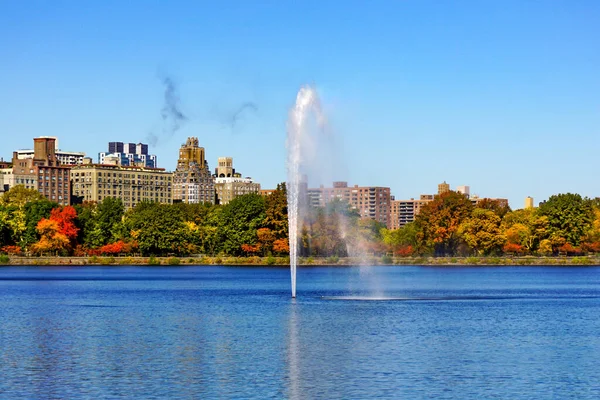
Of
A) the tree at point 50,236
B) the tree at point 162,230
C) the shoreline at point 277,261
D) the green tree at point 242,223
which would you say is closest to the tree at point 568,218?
the shoreline at point 277,261

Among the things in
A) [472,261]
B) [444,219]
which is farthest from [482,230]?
[444,219]

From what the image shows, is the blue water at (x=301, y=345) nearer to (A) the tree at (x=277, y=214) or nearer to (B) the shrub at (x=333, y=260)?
(A) the tree at (x=277, y=214)

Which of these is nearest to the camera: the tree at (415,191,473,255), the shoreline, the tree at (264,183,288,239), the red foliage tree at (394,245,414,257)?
the tree at (264,183,288,239)

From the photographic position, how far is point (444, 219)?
167500 millimetres

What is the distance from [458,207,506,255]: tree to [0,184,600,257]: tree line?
0.16 metres

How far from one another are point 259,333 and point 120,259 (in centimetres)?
11235

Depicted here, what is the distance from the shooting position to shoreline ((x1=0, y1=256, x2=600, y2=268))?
159000 mm

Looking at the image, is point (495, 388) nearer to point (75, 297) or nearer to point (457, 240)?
point (75, 297)

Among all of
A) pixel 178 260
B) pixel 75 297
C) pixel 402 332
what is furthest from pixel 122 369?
pixel 178 260

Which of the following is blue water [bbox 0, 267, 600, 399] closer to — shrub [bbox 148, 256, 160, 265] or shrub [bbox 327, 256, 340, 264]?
shrub [bbox 327, 256, 340, 264]

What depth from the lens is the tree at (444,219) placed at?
16688 centimetres

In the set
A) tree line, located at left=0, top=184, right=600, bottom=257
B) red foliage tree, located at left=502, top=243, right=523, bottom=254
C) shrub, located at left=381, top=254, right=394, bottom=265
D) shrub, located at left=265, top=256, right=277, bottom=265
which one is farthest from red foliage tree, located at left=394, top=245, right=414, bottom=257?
shrub, located at left=265, top=256, right=277, bottom=265

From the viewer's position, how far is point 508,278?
125m

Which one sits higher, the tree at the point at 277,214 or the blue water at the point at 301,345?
the tree at the point at 277,214
